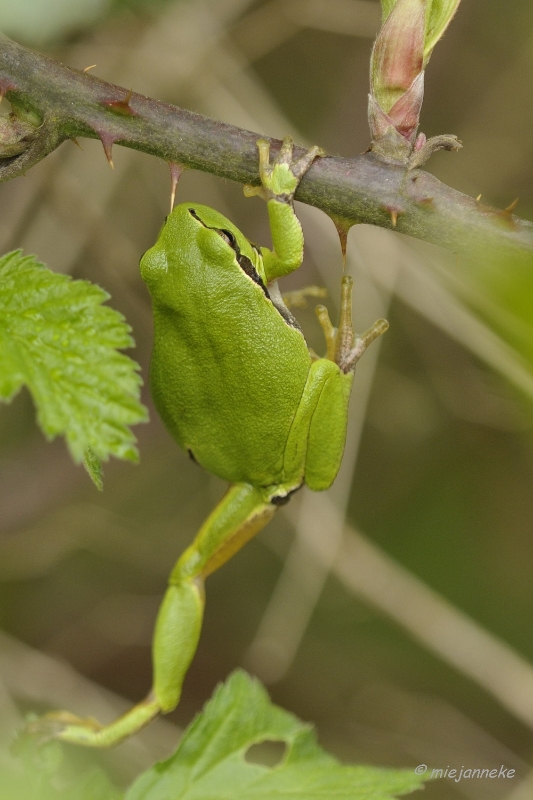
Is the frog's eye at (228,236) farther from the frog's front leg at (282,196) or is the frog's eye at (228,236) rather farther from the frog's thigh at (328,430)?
the frog's thigh at (328,430)

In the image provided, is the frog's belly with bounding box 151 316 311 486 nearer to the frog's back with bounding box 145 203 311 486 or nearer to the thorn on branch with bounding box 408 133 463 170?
the frog's back with bounding box 145 203 311 486

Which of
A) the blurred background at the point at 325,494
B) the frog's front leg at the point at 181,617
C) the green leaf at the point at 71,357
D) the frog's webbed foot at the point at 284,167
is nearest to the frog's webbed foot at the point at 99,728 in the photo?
the frog's front leg at the point at 181,617

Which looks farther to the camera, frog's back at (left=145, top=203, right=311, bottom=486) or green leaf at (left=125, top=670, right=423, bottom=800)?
frog's back at (left=145, top=203, right=311, bottom=486)

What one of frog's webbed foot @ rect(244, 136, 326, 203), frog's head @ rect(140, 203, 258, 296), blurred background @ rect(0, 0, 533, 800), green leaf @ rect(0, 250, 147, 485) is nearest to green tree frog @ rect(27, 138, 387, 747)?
frog's head @ rect(140, 203, 258, 296)

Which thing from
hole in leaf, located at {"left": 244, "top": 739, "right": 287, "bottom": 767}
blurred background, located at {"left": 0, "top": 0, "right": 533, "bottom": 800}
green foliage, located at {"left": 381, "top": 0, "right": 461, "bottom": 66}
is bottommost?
hole in leaf, located at {"left": 244, "top": 739, "right": 287, "bottom": 767}

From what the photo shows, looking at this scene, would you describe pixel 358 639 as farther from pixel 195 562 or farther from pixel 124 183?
pixel 124 183

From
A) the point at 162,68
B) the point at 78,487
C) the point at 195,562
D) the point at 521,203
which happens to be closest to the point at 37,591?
the point at 78,487

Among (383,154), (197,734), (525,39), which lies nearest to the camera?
(383,154)

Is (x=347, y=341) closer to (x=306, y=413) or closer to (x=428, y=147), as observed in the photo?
(x=306, y=413)
